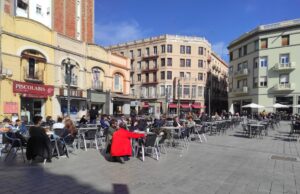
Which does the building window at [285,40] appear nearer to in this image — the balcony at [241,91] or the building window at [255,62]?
the building window at [255,62]

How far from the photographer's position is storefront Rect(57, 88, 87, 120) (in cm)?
2346

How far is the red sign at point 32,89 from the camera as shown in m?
19.4

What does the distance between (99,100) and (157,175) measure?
21.7m

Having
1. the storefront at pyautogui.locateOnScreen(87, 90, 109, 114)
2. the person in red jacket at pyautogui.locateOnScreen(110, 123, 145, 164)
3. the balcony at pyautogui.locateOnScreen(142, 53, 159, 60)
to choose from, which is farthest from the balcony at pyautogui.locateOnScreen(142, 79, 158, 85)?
the person in red jacket at pyautogui.locateOnScreen(110, 123, 145, 164)

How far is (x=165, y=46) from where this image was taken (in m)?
55.3

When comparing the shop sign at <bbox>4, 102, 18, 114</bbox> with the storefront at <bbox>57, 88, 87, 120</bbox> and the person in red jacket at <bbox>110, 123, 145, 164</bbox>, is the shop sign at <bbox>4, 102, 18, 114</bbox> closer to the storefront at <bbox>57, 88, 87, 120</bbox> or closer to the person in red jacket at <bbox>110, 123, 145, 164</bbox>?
the storefront at <bbox>57, 88, 87, 120</bbox>

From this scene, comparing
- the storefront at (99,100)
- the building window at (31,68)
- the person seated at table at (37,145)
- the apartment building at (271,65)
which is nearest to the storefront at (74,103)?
the storefront at (99,100)

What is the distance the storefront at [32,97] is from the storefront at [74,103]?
1.26 metres

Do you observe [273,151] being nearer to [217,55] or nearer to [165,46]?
[165,46]

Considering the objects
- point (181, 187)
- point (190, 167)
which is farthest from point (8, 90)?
point (181, 187)

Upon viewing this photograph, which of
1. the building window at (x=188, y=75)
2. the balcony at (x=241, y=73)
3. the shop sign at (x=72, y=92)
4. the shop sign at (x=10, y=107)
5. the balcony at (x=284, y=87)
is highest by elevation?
the building window at (x=188, y=75)

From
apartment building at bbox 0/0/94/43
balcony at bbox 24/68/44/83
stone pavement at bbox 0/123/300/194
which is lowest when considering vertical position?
stone pavement at bbox 0/123/300/194

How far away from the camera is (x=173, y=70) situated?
5612 cm

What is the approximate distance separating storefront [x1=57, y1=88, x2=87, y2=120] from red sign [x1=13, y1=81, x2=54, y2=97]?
45.1 inches
